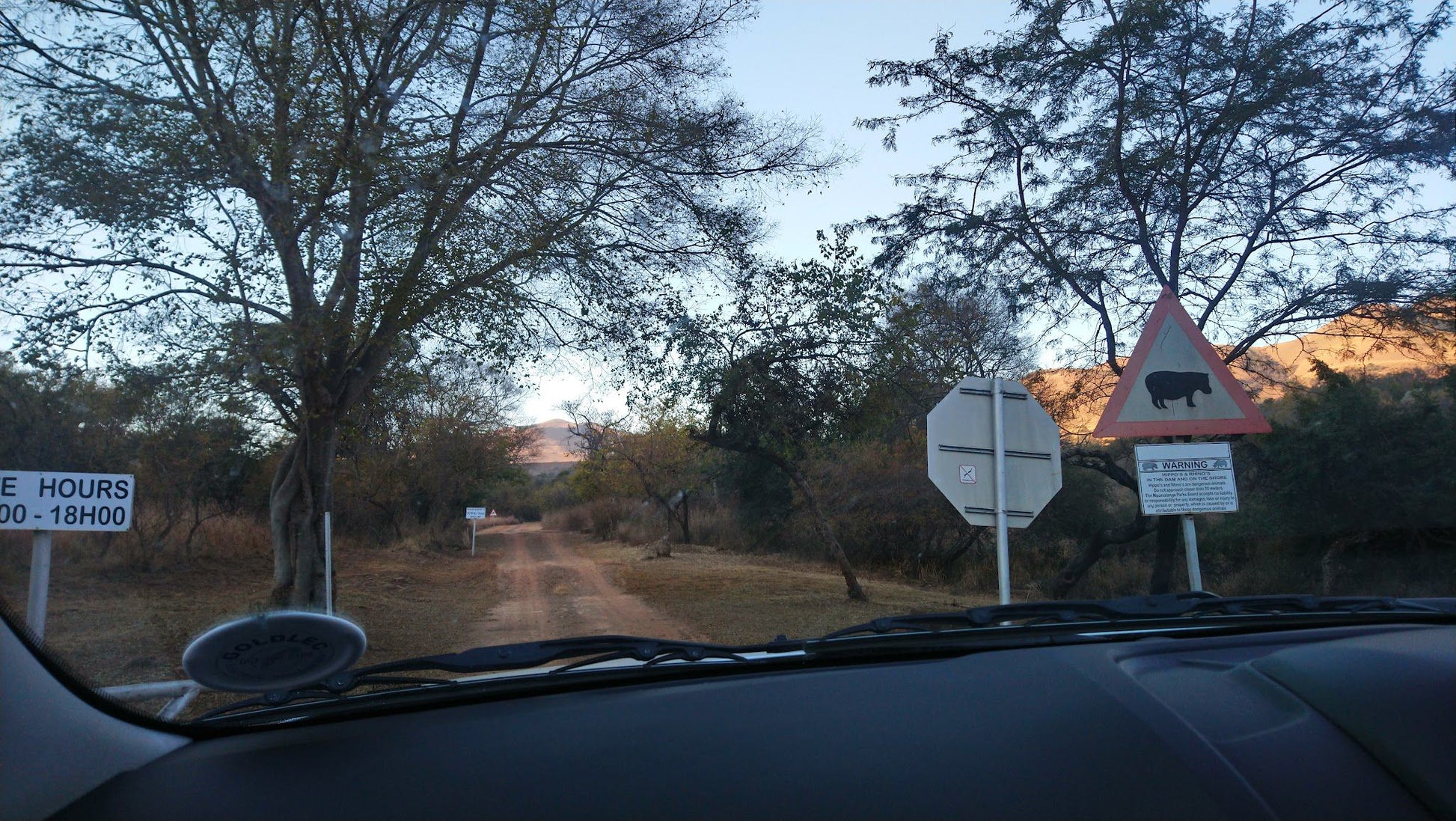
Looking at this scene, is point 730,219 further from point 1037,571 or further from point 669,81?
point 1037,571

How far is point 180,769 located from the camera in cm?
208

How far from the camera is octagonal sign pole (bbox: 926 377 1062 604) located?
6.61 metres

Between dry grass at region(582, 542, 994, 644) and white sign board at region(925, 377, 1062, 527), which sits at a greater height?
white sign board at region(925, 377, 1062, 527)

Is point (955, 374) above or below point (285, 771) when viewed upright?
above

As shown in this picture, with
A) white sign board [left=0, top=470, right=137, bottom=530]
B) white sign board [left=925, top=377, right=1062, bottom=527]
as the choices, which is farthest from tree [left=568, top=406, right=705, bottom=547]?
white sign board [left=0, top=470, right=137, bottom=530]

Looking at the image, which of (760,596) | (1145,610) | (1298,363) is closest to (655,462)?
(760,596)

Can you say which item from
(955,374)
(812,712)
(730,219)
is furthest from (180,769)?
(955,374)

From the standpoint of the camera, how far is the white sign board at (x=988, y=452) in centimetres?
664

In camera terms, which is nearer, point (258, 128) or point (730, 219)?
point (258, 128)

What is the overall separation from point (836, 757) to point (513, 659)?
1158 mm

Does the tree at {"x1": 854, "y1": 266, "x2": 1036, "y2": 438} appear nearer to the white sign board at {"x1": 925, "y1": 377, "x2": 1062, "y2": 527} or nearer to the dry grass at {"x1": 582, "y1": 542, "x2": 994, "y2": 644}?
the dry grass at {"x1": 582, "y1": 542, "x2": 994, "y2": 644}

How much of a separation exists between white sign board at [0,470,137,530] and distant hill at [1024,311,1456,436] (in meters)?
10.3

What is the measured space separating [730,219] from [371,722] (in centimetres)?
961

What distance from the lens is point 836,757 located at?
197 cm
